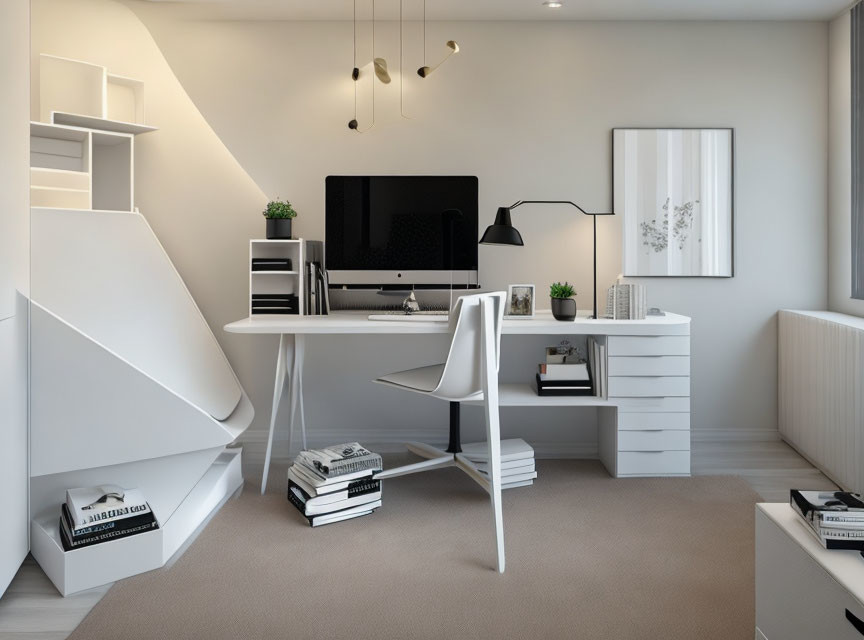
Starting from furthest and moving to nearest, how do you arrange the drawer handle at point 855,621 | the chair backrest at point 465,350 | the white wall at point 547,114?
the white wall at point 547,114 → the chair backrest at point 465,350 → the drawer handle at point 855,621

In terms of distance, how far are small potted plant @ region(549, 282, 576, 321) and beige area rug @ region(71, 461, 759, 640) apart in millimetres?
805

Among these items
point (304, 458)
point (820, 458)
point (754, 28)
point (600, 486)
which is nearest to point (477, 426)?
point (600, 486)

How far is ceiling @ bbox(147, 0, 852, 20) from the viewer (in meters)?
3.66

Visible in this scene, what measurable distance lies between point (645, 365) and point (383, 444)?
1.47 meters

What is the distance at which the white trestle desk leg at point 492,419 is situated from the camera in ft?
8.13

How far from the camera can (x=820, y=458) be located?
3488mm

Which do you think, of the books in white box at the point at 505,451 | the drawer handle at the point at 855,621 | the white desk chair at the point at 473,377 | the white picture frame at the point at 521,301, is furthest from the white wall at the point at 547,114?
the drawer handle at the point at 855,621

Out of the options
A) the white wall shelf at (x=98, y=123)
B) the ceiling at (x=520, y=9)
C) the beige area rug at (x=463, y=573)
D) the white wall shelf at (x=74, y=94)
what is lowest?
the beige area rug at (x=463, y=573)

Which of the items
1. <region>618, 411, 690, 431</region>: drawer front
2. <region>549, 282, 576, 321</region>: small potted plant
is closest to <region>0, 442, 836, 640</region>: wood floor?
<region>618, 411, 690, 431</region>: drawer front

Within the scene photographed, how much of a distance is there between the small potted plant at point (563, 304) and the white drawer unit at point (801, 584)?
1.77 m

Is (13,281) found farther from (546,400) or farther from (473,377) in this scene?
(546,400)

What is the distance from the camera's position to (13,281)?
7.60ft

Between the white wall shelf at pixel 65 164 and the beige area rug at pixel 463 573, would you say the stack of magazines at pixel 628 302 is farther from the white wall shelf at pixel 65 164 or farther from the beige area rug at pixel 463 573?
the white wall shelf at pixel 65 164

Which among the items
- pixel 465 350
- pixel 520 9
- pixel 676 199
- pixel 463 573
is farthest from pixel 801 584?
pixel 520 9
